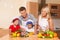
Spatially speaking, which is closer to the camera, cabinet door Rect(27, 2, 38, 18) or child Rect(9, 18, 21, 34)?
child Rect(9, 18, 21, 34)

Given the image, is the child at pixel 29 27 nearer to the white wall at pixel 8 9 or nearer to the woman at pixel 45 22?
the woman at pixel 45 22

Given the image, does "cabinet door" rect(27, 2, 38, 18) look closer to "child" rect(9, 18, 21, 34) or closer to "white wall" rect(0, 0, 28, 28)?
"white wall" rect(0, 0, 28, 28)

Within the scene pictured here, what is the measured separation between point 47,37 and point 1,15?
136 cm

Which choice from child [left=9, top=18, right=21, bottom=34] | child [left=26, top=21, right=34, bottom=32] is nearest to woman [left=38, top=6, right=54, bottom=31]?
child [left=26, top=21, right=34, bottom=32]

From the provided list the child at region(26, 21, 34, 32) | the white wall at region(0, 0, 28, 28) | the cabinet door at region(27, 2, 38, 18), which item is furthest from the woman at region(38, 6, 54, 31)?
the white wall at region(0, 0, 28, 28)

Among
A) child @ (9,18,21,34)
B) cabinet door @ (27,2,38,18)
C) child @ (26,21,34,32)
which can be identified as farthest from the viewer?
cabinet door @ (27,2,38,18)

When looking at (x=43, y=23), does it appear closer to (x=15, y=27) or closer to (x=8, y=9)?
(x=15, y=27)

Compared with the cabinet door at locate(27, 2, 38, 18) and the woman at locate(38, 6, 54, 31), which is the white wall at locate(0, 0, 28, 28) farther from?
the woman at locate(38, 6, 54, 31)

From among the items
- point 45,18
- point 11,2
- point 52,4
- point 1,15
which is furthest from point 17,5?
point 45,18

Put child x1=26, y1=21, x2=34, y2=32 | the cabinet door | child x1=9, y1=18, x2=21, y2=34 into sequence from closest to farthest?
1. child x1=9, y1=18, x2=21, y2=34
2. child x1=26, y1=21, x2=34, y2=32
3. the cabinet door

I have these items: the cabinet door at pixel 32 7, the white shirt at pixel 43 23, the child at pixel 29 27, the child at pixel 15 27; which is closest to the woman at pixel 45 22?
the white shirt at pixel 43 23

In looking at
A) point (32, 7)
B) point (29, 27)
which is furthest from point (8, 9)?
point (29, 27)

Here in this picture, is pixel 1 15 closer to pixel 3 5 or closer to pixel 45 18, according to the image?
pixel 3 5

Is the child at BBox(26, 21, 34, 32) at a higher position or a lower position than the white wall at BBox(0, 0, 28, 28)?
lower
